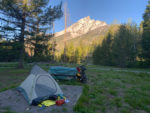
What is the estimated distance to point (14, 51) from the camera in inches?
472

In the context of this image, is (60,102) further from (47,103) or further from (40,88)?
(40,88)

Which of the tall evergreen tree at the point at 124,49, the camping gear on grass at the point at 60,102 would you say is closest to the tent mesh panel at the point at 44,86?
the camping gear on grass at the point at 60,102

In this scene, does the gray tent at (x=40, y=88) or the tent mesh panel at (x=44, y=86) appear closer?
the gray tent at (x=40, y=88)

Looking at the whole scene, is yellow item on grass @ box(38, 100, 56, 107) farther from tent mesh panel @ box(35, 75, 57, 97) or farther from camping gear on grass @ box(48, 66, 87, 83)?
camping gear on grass @ box(48, 66, 87, 83)

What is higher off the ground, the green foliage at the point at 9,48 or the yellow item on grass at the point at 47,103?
the green foliage at the point at 9,48

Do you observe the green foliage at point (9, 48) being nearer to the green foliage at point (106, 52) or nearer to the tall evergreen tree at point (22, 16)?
the tall evergreen tree at point (22, 16)

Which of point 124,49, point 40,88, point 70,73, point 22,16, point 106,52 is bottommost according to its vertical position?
point 40,88

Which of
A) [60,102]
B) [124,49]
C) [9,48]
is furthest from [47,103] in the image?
[124,49]

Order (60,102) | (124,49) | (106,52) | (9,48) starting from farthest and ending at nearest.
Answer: (106,52) < (124,49) < (9,48) < (60,102)

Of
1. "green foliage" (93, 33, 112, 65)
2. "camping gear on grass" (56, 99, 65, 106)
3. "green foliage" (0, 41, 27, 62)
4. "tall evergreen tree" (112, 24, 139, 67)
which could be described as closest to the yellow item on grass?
"camping gear on grass" (56, 99, 65, 106)

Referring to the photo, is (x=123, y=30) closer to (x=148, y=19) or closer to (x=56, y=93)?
(x=148, y=19)

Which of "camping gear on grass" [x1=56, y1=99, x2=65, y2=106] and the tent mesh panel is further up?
the tent mesh panel

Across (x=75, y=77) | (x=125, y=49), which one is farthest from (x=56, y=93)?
(x=125, y=49)

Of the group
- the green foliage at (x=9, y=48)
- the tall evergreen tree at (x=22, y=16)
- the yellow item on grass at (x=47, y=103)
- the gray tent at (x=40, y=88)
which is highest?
the tall evergreen tree at (x=22, y=16)
